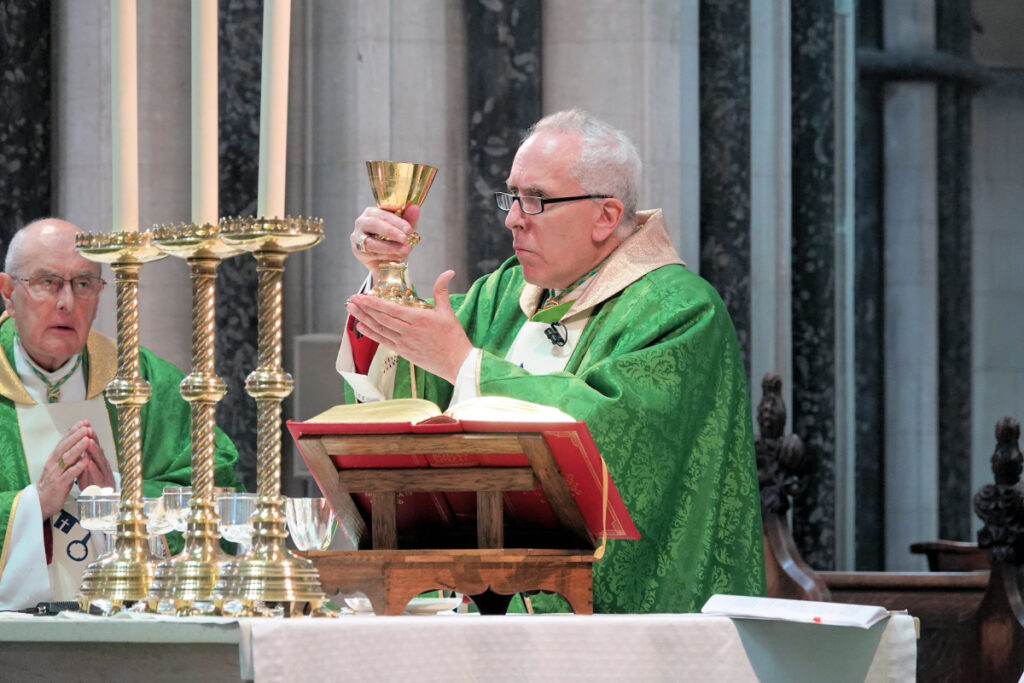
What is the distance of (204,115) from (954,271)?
8474 mm

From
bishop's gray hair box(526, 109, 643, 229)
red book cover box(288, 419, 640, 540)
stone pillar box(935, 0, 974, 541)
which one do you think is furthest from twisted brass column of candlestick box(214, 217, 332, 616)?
stone pillar box(935, 0, 974, 541)

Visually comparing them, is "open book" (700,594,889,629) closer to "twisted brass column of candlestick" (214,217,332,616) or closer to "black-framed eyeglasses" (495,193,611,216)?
"twisted brass column of candlestick" (214,217,332,616)

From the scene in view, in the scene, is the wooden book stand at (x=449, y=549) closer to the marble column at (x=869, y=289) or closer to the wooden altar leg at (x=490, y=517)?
the wooden altar leg at (x=490, y=517)

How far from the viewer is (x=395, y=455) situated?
9.87ft

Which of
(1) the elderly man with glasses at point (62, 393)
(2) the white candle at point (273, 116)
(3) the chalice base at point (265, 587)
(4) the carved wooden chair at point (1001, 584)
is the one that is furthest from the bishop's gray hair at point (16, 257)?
(4) the carved wooden chair at point (1001, 584)

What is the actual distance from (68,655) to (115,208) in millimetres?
679

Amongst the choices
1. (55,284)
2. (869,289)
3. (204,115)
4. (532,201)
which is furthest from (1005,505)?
(869,289)

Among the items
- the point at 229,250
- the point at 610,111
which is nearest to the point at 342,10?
the point at 610,111

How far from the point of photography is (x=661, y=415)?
382cm

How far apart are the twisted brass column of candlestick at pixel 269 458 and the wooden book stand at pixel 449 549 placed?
0.26 metres

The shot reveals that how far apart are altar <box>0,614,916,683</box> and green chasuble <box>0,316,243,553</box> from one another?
7.03ft

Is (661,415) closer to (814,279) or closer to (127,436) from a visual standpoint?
(127,436)

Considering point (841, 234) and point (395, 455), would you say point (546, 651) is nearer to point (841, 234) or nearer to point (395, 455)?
point (395, 455)

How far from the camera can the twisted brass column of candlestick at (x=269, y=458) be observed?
8.35 feet
